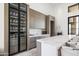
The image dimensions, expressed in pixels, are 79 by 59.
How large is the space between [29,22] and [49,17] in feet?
1.39

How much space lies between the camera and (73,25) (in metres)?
2.02

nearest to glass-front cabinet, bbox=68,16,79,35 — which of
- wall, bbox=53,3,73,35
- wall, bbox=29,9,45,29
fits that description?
wall, bbox=53,3,73,35

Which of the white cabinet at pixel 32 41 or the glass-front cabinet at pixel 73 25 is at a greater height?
the glass-front cabinet at pixel 73 25

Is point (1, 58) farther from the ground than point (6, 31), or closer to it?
closer to it

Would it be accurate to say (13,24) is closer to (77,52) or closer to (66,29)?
(66,29)

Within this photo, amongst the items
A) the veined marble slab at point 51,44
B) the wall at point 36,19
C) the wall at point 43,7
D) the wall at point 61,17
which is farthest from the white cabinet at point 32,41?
the wall at point 43,7

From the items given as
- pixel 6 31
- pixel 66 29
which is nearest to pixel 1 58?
pixel 6 31

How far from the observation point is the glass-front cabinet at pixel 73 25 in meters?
1.97

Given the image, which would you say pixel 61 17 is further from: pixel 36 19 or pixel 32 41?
Answer: pixel 32 41

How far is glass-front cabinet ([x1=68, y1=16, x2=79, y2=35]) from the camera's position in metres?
1.97

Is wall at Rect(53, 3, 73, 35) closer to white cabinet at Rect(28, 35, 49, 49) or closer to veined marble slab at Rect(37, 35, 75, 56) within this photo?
veined marble slab at Rect(37, 35, 75, 56)

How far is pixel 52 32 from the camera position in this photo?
6.74 ft

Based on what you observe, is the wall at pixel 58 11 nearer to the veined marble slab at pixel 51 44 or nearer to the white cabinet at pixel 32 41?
the veined marble slab at pixel 51 44

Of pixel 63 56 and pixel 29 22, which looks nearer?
pixel 63 56
